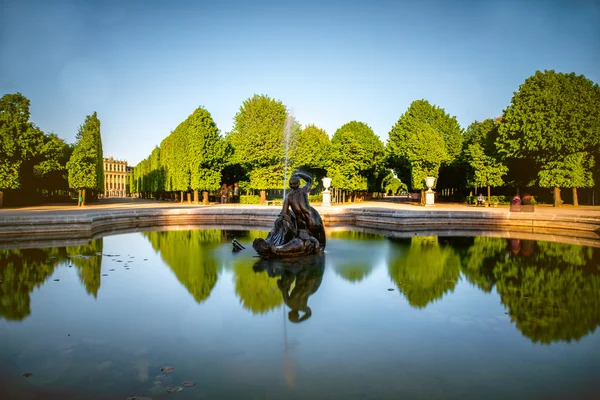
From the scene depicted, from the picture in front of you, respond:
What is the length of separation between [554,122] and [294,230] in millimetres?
30650

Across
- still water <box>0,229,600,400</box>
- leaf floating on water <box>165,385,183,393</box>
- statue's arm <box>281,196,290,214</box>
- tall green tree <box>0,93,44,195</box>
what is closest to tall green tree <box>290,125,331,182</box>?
tall green tree <box>0,93,44,195</box>

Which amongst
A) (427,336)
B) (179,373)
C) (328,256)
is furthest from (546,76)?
(179,373)

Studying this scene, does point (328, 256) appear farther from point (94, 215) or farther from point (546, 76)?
point (546, 76)

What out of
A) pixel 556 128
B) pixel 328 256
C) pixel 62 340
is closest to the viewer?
pixel 62 340

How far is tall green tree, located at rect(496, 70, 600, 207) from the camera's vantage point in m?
33.9

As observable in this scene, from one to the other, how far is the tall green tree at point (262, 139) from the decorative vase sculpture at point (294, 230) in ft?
98.9

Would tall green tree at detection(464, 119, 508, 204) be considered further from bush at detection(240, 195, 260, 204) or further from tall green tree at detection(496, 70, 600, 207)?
bush at detection(240, 195, 260, 204)

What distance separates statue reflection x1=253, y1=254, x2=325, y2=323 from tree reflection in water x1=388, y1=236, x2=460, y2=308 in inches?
72.4

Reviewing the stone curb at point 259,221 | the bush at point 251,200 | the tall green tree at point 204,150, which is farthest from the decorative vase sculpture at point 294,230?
the tall green tree at point 204,150

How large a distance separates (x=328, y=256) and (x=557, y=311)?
659cm

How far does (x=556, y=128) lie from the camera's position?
34.4 metres

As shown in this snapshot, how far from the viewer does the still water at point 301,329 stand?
14.8 feet

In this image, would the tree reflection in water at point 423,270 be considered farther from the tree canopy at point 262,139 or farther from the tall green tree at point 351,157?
the tall green tree at point 351,157

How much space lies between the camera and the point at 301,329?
621 cm
